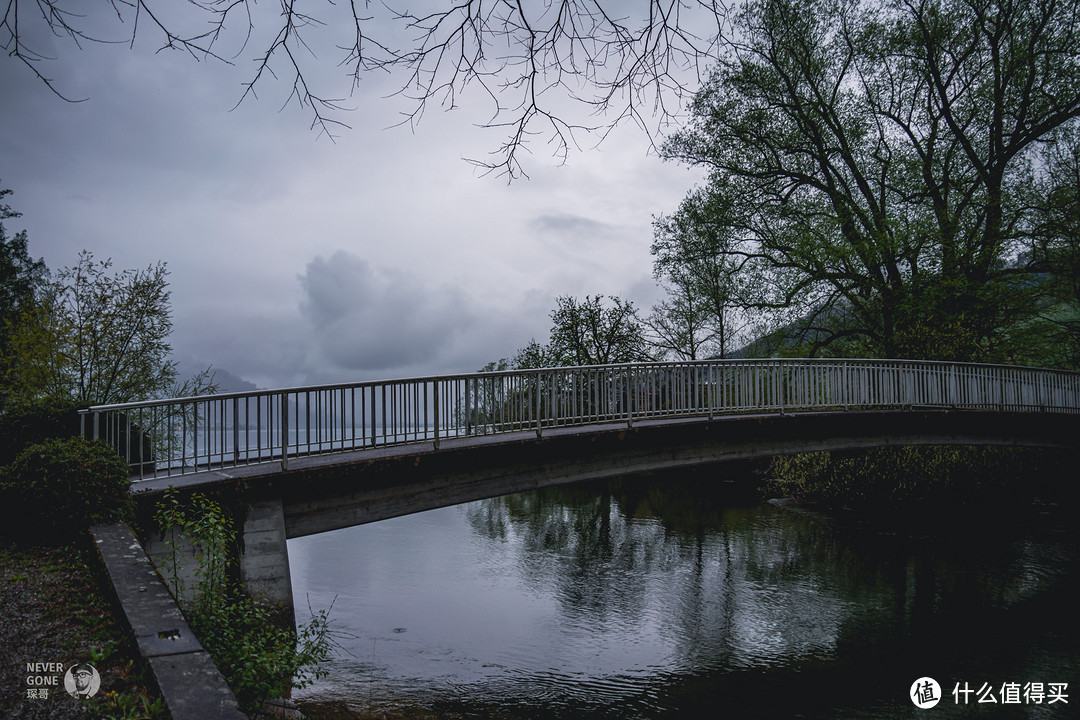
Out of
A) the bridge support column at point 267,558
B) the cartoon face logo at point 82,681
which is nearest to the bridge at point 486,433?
the bridge support column at point 267,558

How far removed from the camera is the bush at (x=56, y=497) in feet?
24.9

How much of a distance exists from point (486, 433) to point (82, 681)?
7581 mm

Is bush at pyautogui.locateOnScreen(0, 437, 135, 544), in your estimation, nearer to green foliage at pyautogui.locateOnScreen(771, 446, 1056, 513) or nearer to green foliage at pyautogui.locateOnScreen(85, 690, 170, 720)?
green foliage at pyautogui.locateOnScreen(85, 690, 170, 720)

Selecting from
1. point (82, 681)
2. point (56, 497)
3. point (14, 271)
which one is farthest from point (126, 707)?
point (14, 271)

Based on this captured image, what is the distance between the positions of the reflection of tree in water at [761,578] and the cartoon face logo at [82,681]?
7.88 metres

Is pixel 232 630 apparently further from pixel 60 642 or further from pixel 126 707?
pixel 126 707

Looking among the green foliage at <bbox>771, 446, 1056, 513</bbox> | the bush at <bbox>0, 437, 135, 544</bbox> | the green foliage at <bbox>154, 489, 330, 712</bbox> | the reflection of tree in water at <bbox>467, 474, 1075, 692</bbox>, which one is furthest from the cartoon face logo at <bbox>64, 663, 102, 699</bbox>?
the green foliage at <bbox>771, 446, 1056, 513</bbox>

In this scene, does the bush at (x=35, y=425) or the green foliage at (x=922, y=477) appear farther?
the green foliage at (x=922, y=477)

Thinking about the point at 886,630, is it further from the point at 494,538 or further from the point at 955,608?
the point at 494,538

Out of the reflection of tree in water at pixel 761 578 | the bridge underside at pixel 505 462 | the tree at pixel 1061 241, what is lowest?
the reflection of tree in water at pixel 761 578

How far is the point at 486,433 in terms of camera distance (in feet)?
38.6

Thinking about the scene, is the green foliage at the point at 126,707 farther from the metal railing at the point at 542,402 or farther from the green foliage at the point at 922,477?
the green foliage at the point at 922,477

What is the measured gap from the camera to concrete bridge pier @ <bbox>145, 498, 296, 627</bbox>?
8.15 metres

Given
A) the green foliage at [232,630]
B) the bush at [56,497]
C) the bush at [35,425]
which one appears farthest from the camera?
the bush at [35,425]
